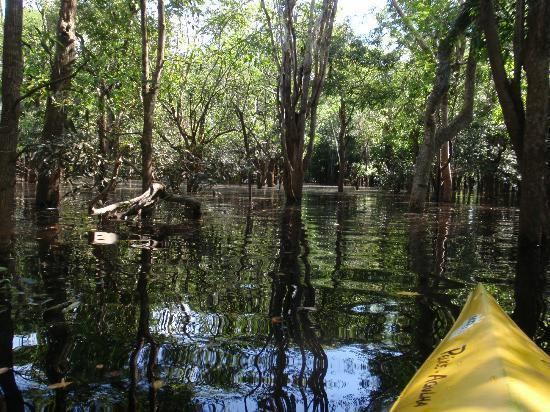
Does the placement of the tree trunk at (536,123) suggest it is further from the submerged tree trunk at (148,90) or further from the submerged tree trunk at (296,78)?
the submerged tree trunk at (296,78)

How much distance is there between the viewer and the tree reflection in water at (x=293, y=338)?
9.24 ft

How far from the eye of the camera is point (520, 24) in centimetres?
813

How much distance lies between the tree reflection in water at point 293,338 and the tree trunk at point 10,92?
2.99m

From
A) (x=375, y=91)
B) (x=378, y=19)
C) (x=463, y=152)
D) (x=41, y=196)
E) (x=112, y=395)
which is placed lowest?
(x=112, y=395)

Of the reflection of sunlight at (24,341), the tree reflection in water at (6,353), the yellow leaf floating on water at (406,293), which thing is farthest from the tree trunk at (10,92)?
the yellow leaf floating on water at (406,293)

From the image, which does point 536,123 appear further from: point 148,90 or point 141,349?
point 148,90

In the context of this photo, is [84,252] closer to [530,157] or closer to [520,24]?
[530,157]

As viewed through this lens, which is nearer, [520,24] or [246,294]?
[246,294]

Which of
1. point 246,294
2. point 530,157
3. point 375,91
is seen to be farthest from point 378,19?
point 246,294

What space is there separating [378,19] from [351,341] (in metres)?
20.5

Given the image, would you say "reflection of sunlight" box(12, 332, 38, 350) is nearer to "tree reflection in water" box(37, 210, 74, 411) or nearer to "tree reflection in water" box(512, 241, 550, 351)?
"tree reflection in water" box(37, 210, 74, 411)

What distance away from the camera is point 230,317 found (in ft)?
14.2

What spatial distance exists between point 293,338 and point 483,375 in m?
1.99

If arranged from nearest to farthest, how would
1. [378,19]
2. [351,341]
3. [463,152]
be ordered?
[351,341]
[378,19]
[463,152]
